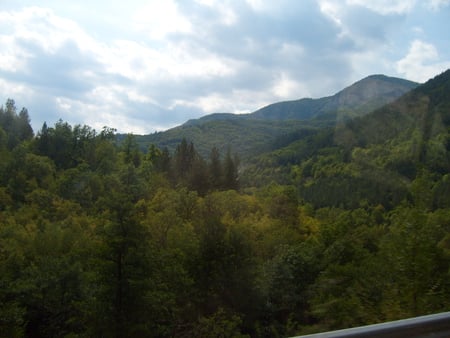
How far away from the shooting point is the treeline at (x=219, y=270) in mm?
7883

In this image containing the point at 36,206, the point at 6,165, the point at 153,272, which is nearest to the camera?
the point at 153,272

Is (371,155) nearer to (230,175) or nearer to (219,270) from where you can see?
(230,175)

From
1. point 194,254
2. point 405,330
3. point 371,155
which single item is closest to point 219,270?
point 194,254

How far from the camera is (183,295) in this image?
25875mm

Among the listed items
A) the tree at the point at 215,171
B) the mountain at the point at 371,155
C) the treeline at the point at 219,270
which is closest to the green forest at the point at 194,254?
the treeline at the point at 219,270

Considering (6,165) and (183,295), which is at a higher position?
(6,165)

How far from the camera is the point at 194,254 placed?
96.9ft

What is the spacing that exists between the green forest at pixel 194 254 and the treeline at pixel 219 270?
0.18 ft

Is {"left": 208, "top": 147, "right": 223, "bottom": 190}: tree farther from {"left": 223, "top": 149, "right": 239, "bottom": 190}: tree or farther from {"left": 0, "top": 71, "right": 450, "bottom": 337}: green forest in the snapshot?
{"left": 223, "top": 149, "right": 239, "bottom": 190}: tree

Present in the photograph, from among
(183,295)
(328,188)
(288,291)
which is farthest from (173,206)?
(328,188)

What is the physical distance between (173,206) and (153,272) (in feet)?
78.4

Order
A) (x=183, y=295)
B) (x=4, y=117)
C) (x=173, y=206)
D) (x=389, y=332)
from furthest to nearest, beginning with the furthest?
(x=4, y=117) < (x=173, y=206) < (x=183, y=295) < (x=389, y=332)

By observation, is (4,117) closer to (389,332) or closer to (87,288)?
(87,288)

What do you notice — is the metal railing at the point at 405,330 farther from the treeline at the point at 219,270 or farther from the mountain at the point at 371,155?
the mountain at the point at 371,155
